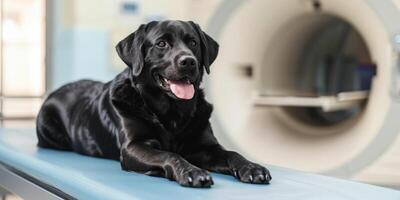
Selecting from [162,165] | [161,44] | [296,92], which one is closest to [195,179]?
[162,165]

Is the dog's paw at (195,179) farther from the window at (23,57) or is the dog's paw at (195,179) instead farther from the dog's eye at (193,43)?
the window at (23,57)

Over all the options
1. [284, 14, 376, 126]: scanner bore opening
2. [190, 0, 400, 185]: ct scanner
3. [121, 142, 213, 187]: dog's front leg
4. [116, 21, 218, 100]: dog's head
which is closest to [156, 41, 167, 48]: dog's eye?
[116, 21, 218, 100]: dog's head

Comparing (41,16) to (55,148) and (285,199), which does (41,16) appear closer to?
(55,148)

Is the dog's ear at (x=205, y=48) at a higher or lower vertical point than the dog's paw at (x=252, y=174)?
higher

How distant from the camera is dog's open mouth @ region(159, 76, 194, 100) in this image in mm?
1369

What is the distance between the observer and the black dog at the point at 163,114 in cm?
133

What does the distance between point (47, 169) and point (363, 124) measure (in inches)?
50.8

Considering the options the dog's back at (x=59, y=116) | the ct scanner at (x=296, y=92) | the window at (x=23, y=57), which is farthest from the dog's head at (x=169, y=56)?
the window at (x=23, y=57)

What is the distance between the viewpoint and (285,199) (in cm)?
112

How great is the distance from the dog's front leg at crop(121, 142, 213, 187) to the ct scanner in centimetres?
101

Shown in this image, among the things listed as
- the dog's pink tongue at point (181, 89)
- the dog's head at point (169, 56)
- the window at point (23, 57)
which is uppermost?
the dog's head at point (169, 56)

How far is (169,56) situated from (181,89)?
88 mm

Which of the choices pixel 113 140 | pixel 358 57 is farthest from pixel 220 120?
pixel 358 57

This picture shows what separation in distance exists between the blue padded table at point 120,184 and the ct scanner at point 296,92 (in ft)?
2.17
